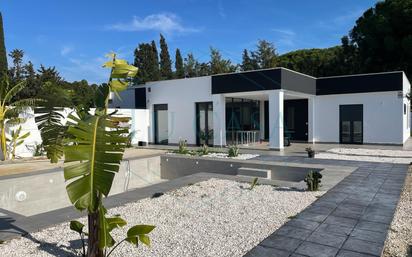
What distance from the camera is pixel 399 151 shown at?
15.8 metres

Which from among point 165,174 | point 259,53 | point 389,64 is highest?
point 259,53

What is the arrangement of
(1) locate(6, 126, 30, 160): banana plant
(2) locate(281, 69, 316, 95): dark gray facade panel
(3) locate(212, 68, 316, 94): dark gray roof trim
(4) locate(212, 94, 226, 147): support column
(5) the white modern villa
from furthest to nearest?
(4) locate(212, 94, 226, 147): support column, (5) the white modern villa, (2) locate(281, 69, 316, 95): dark gray facade panel, (3) locate(212, 68, 316, 94): dark gray roof trim, (1) locate(6, 126, 30, 160): banana plant

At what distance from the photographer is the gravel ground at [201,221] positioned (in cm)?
461

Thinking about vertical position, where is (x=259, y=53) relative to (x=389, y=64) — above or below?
above

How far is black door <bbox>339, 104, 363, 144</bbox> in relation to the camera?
19.4 meters

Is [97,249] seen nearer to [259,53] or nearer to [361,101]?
[361,101]

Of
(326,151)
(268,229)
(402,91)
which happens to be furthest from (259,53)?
(268,229)

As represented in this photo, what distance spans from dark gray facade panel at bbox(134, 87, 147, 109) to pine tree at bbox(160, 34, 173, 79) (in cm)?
2131

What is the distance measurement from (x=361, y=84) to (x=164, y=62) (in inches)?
1142

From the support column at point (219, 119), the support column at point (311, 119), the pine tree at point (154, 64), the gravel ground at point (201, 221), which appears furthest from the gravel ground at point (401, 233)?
the pine tree at point (154, 64)

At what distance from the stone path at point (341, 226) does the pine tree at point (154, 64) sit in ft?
121

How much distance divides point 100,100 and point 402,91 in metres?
18.2

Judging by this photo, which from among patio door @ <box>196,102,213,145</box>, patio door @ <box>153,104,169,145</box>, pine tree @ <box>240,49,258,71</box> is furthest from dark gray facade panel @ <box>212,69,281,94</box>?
pine tree @ <box>240,49,258,71</box>

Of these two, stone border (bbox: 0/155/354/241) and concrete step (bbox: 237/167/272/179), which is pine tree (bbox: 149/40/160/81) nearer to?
concrete step (bbox: 237/167/272/179)
